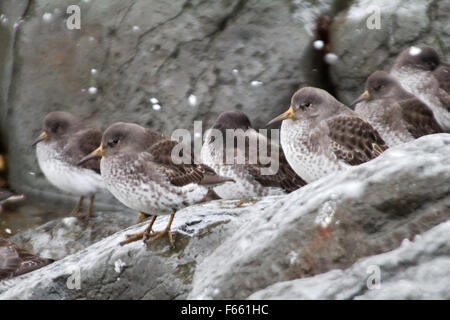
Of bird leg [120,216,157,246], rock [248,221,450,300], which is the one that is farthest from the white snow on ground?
rock [248,221,450,300]

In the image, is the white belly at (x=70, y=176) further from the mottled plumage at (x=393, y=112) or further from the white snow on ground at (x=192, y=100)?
the mottled plumage at (x=393, y=112)

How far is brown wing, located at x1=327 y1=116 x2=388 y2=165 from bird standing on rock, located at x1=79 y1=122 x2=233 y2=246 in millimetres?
1320

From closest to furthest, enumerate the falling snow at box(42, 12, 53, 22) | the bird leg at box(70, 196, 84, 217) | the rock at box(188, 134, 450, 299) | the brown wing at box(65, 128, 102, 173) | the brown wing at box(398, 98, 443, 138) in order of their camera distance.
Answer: the rock at box(188, 134, 450, 299) → the brown wing at box(398, 98, 443, 138) → the brown wing at box(65, 128, 102, 173) → the bird leg at box(70, 196, 84, 217) → the falling snow at box(42, 12, 53, 22)

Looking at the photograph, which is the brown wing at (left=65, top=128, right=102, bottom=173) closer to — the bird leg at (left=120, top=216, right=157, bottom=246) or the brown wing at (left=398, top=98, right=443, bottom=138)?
the bird leg at (left=120, top=216, right=157, bottom=246)

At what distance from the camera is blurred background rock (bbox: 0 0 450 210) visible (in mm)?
9219

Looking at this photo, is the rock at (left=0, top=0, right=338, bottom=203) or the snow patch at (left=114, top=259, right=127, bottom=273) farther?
the rock at (left=0, top=0, right=338, bottom=203)

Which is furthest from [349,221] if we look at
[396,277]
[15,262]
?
[15,262]

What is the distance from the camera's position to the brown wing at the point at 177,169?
603 cm

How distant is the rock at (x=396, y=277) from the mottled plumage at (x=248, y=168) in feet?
10.7

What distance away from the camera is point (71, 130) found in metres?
8.84

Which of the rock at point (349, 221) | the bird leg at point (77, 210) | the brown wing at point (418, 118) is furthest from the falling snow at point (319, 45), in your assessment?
the rock at point (349, 221)

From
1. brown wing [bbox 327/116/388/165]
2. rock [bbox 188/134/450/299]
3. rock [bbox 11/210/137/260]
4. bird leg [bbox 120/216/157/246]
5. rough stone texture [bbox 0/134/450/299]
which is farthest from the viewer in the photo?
rock [bbox 11/210/137/260]
